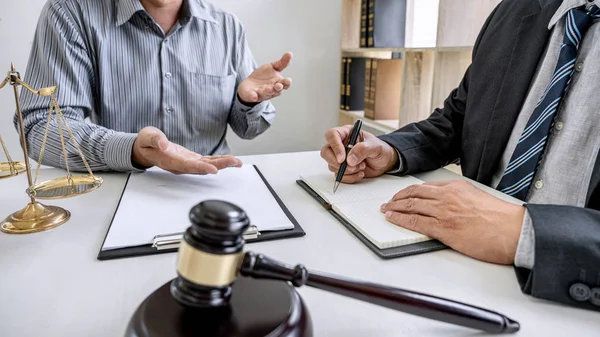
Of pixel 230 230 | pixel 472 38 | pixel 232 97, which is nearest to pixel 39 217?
pixel 230 230

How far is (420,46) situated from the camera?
7.59ft

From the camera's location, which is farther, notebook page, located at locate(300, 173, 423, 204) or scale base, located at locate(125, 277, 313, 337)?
notebook page, located at locate(300, 173, 423, 204)

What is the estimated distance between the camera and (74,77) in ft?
4.29

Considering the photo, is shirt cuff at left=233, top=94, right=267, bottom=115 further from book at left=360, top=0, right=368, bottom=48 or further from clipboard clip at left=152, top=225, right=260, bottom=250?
book at left=360, top=0, right=368, bottom=48

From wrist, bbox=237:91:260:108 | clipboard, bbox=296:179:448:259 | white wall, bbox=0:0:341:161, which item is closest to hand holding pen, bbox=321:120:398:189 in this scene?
clipboard, bbox=296:179:448:259

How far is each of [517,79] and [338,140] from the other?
51 cm

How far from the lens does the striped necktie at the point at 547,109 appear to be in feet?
A: 3.21

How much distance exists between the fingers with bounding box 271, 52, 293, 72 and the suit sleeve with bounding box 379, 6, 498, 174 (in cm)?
40

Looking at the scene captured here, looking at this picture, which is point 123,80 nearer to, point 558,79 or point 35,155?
point 35,155

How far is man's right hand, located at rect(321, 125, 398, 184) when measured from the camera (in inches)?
37.7

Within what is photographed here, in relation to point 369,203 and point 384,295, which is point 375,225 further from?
point 384,295

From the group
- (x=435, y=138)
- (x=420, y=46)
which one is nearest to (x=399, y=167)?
(x=435, y=138)

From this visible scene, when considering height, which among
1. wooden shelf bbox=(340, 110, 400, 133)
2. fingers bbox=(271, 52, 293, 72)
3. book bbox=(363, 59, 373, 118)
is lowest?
wooden shelf bbox=(340, 110, 400, 133)

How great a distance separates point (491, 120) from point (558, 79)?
19 cm
